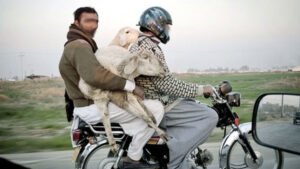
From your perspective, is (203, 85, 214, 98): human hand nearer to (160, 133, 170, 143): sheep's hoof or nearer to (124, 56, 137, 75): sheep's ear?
(160, 133, 170, 143): sheep's hoof

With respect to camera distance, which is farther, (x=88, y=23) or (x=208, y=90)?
(x=88, y=23)

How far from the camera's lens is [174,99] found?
3.01 metres

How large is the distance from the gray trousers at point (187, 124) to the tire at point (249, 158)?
1.42ft

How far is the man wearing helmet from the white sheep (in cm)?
13

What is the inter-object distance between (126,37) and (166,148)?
1054 millimetres

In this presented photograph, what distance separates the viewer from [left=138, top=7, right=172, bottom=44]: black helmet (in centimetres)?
286

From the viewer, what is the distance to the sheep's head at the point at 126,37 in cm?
286

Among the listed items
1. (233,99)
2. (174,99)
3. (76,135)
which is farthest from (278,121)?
(76,135)

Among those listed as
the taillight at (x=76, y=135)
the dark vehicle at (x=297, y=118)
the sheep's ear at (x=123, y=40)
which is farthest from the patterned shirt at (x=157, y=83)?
the dark vehicle at (x=297, y=118)

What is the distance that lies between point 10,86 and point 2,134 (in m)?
9.47

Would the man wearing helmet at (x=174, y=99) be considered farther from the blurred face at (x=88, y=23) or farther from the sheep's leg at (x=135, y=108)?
the blurred face at (x=88, y=23)

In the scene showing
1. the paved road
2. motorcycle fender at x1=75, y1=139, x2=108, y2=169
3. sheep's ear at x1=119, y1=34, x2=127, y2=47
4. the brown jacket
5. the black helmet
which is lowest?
the paved road

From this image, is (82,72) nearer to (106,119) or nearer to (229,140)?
(106,119)

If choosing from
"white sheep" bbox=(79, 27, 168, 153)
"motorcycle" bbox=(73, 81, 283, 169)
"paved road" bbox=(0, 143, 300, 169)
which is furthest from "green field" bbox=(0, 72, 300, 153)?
"white sheep" bbox=(79, 27, 168, 153)
